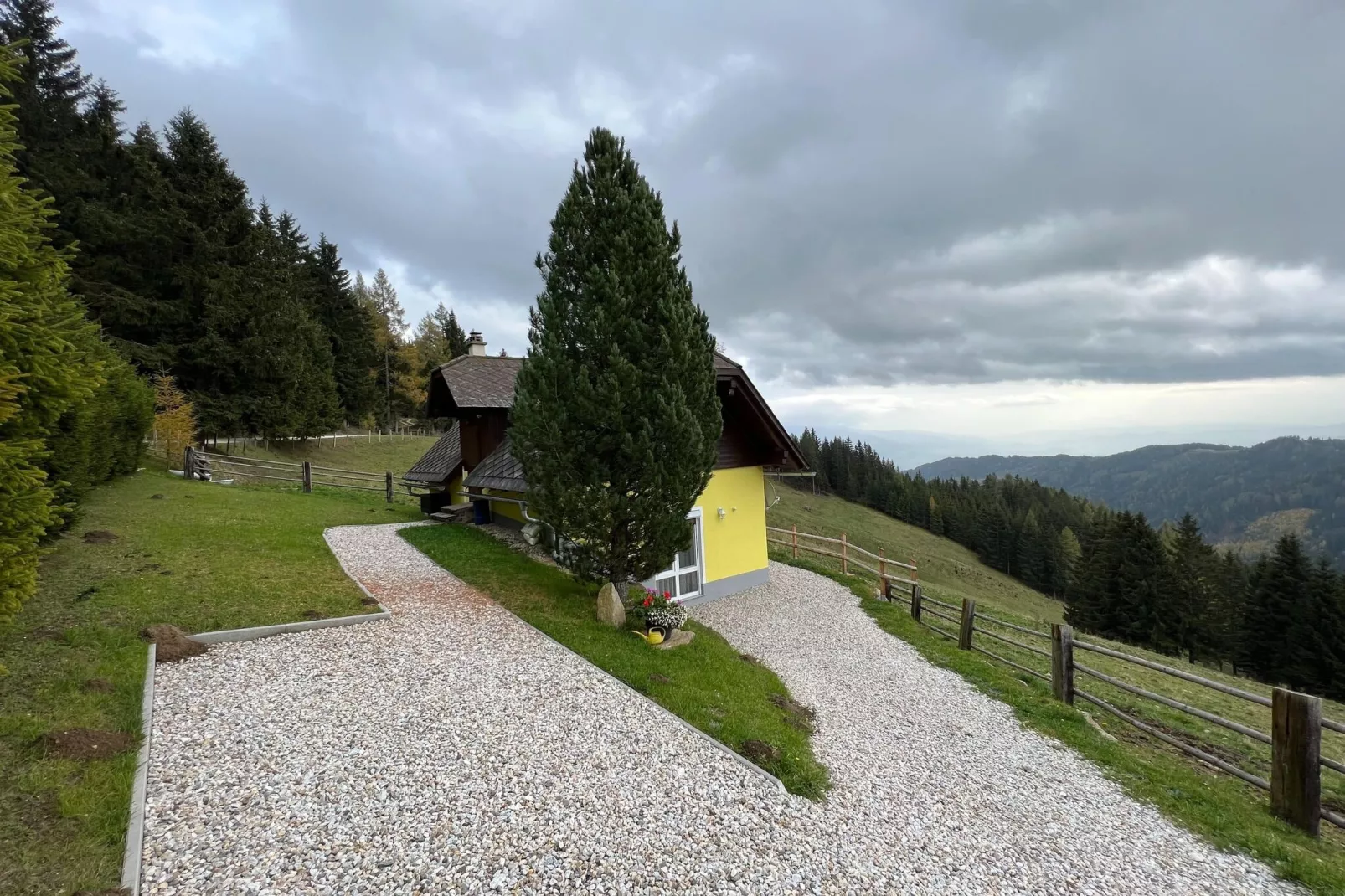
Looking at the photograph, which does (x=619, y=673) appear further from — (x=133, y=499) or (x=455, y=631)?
(x=133, y=499)

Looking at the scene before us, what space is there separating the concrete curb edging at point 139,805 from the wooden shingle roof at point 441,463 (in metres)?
14.7

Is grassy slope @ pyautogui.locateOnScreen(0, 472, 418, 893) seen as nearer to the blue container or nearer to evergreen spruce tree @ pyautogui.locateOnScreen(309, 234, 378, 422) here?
the blue container

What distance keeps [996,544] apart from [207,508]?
284ft

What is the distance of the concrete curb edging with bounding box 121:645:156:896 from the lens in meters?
3.68

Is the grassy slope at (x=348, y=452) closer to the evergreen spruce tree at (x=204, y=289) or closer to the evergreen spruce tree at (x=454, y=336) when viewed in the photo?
the evergreen spruce tree at (x=204, y=289)

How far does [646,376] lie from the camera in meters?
9.97

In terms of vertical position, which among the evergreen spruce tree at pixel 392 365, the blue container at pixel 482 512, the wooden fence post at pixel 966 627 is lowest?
the wooden fence post at pixel 966 627

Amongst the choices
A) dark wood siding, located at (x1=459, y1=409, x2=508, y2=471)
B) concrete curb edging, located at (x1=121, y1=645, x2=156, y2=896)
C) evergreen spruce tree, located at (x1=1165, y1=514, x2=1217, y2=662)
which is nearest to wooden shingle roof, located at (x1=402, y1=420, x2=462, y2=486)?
dark wood siding, located at (x1=459, y1=409, x2=508, y2=471)

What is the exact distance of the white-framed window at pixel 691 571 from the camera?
14117 mm

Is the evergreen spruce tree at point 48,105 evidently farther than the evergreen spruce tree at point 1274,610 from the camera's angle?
No

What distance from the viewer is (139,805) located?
4.30 m

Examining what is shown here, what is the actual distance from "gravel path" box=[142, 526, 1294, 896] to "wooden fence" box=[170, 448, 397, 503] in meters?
19.4

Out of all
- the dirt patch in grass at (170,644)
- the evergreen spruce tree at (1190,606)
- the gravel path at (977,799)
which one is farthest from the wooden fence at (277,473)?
the evergreen spruce tree at (1190,606)

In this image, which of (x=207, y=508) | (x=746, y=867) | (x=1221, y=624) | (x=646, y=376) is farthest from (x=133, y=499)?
(x=1221, y=624)
